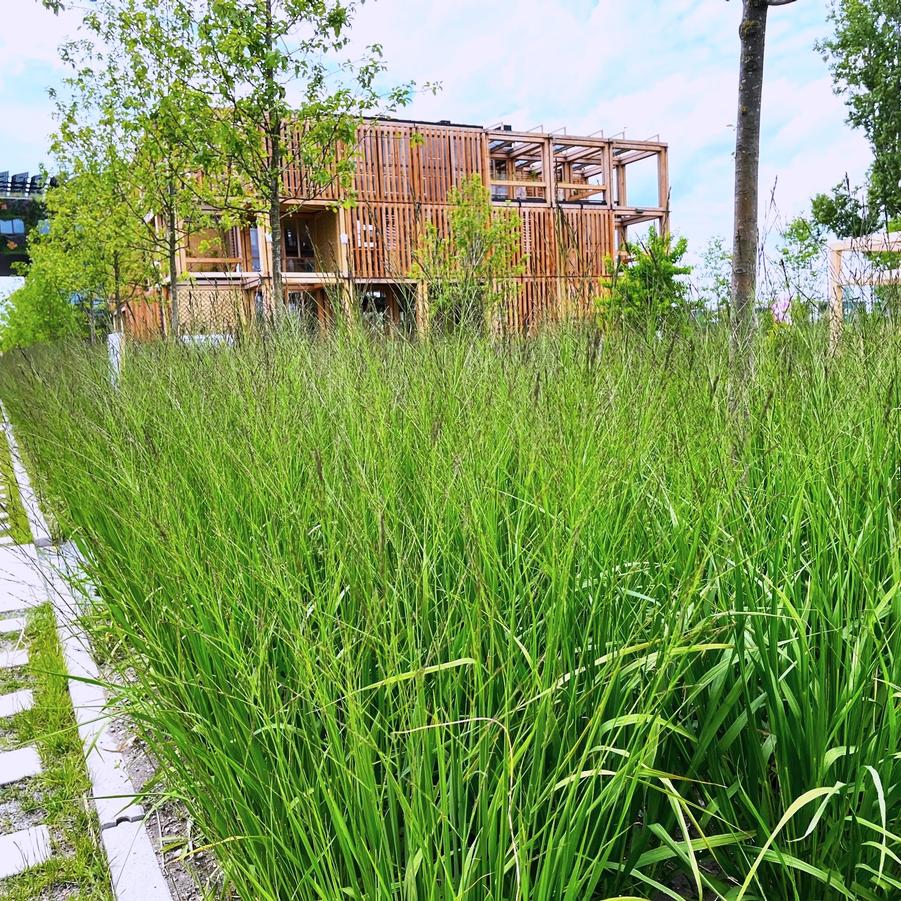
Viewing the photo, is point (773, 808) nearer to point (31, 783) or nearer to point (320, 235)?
point (31, 783)

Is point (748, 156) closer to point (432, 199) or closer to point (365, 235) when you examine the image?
point (365, 235)

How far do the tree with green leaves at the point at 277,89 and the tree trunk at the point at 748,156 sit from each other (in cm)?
494

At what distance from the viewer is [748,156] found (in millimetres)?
2963

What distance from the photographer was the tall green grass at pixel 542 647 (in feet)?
2.94

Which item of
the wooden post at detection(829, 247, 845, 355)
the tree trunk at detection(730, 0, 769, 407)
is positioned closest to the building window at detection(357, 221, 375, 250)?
the wooden post at detection(829, 247, 845, 355)

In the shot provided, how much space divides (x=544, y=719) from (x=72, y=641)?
2442 millimetres

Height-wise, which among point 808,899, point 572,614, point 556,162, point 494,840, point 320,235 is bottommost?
point 808,899

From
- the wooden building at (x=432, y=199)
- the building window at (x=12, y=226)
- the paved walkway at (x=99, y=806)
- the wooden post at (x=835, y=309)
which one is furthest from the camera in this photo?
the building window at (x=12, y=226)

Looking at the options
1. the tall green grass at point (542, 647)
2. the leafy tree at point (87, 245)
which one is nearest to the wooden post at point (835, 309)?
the tall green grass at point (542, 647)

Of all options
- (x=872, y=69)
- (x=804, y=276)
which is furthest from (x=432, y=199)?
(x=804, y=276)

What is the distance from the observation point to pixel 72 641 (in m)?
2.78

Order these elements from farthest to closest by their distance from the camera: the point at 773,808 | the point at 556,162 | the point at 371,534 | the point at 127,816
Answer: the point at 556,162
the point at 127,816
the point at 371,534
the point at 773,808

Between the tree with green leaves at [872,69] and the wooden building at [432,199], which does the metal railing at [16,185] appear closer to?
the wooden building at [432,199]

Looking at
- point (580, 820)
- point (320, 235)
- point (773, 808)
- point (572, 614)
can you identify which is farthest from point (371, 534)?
point (320, 235)
